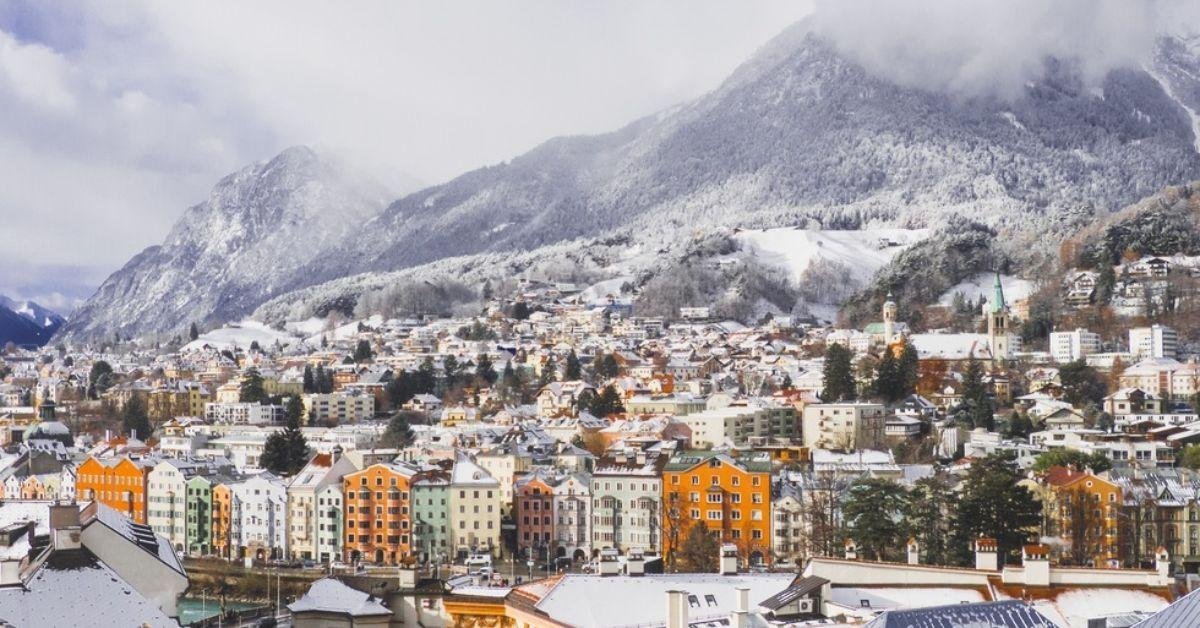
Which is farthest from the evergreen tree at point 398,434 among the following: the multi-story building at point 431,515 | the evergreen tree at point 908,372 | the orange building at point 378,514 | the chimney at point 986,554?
the chimney at point 986,554

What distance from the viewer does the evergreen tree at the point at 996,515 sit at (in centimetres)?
4478

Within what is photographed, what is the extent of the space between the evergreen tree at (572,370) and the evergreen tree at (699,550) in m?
54.0

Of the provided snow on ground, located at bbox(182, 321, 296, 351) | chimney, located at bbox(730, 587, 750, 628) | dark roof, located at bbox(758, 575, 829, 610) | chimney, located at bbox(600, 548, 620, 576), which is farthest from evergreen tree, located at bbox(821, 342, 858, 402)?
snow on ground, located at bbox(182, 321, 296, 351)

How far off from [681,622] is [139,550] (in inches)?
397

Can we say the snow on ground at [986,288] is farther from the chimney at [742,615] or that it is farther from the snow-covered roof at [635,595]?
the chimney at [742,615]

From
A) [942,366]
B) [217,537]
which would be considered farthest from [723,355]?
[217,537]

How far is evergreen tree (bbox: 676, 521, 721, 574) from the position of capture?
165 ft

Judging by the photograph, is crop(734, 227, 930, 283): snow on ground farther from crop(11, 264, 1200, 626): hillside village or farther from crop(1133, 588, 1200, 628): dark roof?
crop(1133, 588, 1200, 628): dark roof

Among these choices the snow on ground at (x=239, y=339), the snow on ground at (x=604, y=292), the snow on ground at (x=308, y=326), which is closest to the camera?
the snow on ground at (x=604, y=292)

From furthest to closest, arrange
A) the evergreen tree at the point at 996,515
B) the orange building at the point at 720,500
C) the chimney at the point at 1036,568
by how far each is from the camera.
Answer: the orange building at the point at 720,500 < the evergreen tree at the point at 996,515 < the chimney at the point at 1036,568

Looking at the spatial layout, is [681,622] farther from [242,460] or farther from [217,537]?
[242,460]

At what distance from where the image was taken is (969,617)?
22.7 meters

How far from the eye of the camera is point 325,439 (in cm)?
9144

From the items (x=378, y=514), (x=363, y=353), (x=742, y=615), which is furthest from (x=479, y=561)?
(x=363, y=353)
